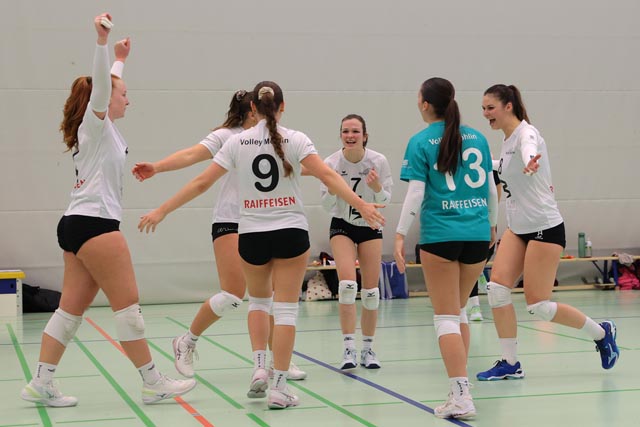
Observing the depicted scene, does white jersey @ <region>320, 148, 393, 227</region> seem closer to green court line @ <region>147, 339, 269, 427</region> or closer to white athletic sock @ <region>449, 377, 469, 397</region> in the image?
green court line @ <region>147, 339, 269, 427</region>

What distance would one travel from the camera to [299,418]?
478cm

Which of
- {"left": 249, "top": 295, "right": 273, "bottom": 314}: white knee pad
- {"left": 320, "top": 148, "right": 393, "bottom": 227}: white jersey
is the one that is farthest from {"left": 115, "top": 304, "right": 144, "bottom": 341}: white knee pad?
{"left": 320, "top": 148, "right": 393, "bottom": 227}: white jersey

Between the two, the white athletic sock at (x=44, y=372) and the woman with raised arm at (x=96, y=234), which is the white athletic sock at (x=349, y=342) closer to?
the woman with raised arm at (x=96, y=234)

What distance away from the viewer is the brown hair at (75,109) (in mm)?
4938

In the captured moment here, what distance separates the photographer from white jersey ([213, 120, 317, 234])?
16.0 ft

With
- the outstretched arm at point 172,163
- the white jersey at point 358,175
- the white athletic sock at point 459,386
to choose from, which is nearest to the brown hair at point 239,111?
the outstretched arm at point 172,163

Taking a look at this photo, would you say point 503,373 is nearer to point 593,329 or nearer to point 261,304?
point 593,329

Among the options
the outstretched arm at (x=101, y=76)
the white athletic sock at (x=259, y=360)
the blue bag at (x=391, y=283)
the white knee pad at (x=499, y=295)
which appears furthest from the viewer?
the blue bag at (x=391, y=283)

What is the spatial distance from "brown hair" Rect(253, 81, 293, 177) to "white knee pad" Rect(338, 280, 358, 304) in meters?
1.69

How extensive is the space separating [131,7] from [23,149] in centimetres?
236

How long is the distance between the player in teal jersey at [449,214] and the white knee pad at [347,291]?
1603 millimetres

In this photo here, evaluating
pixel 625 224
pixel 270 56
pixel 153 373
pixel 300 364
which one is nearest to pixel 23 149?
pixel 270 56

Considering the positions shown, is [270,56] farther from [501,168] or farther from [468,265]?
[468,265]

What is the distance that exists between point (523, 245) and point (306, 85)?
22.8 ft
